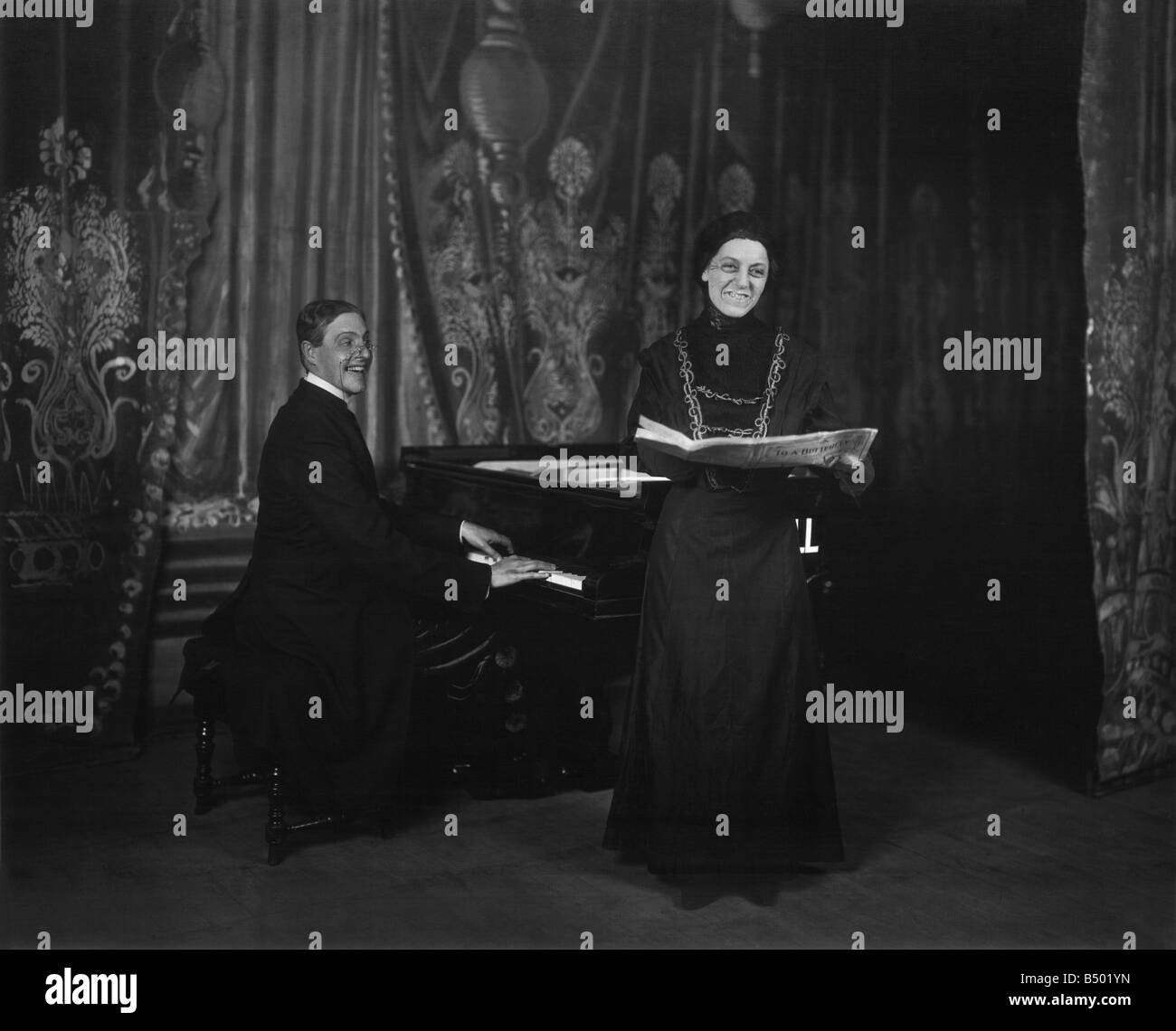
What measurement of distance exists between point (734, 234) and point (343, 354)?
1.22 meters

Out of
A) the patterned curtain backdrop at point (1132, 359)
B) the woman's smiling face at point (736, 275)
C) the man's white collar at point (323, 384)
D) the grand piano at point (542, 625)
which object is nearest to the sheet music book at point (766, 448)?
the woman's smiling face at point (736, 275)

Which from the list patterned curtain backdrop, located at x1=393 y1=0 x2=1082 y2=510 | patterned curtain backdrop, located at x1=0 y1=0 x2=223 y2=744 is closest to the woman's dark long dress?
patterned curtain backdrop, located at x1=393 y1=0 x2=1082 y2=510

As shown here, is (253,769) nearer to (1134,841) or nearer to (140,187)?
(140,187)

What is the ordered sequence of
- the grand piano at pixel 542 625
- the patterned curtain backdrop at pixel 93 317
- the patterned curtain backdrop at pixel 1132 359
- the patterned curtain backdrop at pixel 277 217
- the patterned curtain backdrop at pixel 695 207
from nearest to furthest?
the grand piano at pixel 542 625, the patterned curtain backdrop at pixel 1132 359, the patterned curtain backdrop at pixel 93 317, the patterned curtain backdrop at pixel 277 217, the patterned curtain backdrop at pixel 695 207

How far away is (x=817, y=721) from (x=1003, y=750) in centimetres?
179

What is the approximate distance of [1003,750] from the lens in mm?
5277

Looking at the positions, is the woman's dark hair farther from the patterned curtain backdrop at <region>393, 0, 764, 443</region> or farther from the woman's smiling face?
the patterned curtain backdrop at <region>393, 0, 764, 443</region>

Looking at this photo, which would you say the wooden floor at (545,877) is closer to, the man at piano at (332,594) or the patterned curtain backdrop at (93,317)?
the man at piano at (332,594)

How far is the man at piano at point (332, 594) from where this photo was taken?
403 centimetres

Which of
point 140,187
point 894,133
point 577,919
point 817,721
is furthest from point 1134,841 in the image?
point 140,187

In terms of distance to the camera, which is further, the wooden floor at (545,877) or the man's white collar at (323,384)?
the man's white collar at (323,384)

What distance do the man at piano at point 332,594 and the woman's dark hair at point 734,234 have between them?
1.05 meters

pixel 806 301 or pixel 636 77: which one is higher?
pixel 636 77

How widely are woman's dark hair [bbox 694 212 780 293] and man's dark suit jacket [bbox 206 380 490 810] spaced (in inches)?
44.5
